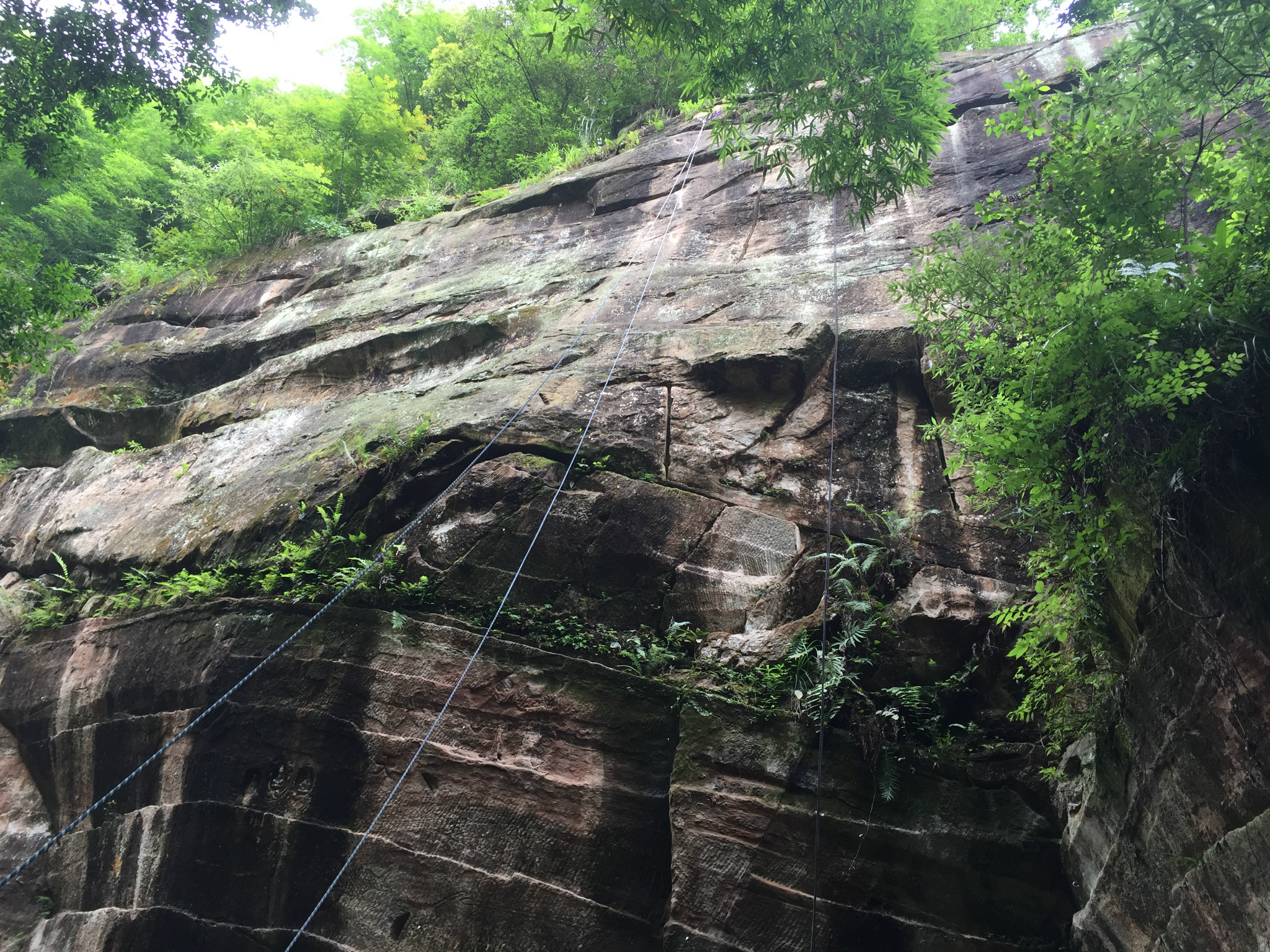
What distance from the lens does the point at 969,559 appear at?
5.72 metres

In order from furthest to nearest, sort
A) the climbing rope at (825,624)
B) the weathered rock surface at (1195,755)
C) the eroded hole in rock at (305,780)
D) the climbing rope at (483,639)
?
the eroded hole in rock at (305,780)
the climbing rope at (483,639)
the climbing rope at (825,624)
the weathered rock surface at (1195,755)

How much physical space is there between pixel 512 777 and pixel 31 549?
21.8ft

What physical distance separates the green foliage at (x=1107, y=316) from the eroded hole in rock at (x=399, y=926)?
4.05 meters

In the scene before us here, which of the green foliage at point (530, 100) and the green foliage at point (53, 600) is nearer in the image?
the green foliage at point (53, 600)

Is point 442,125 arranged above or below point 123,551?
above

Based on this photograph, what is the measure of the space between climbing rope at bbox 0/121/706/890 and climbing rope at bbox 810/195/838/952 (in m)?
2.54

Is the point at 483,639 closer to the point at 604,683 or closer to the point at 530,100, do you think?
the point at 604,683

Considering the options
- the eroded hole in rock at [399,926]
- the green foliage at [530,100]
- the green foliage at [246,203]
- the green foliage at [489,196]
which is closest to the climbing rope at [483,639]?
the eroded hole in rock at [399,926]

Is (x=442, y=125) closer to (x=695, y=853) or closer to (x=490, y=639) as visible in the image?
(x=490, y=639)

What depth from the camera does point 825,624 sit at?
489 centimetres

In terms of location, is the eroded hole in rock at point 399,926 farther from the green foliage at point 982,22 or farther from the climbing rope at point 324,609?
the green foliage at point 982,22

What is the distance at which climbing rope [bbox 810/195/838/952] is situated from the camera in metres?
4.21

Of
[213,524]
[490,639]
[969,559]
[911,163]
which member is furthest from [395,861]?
[911,163]

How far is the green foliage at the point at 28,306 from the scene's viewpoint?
25.4 ft
